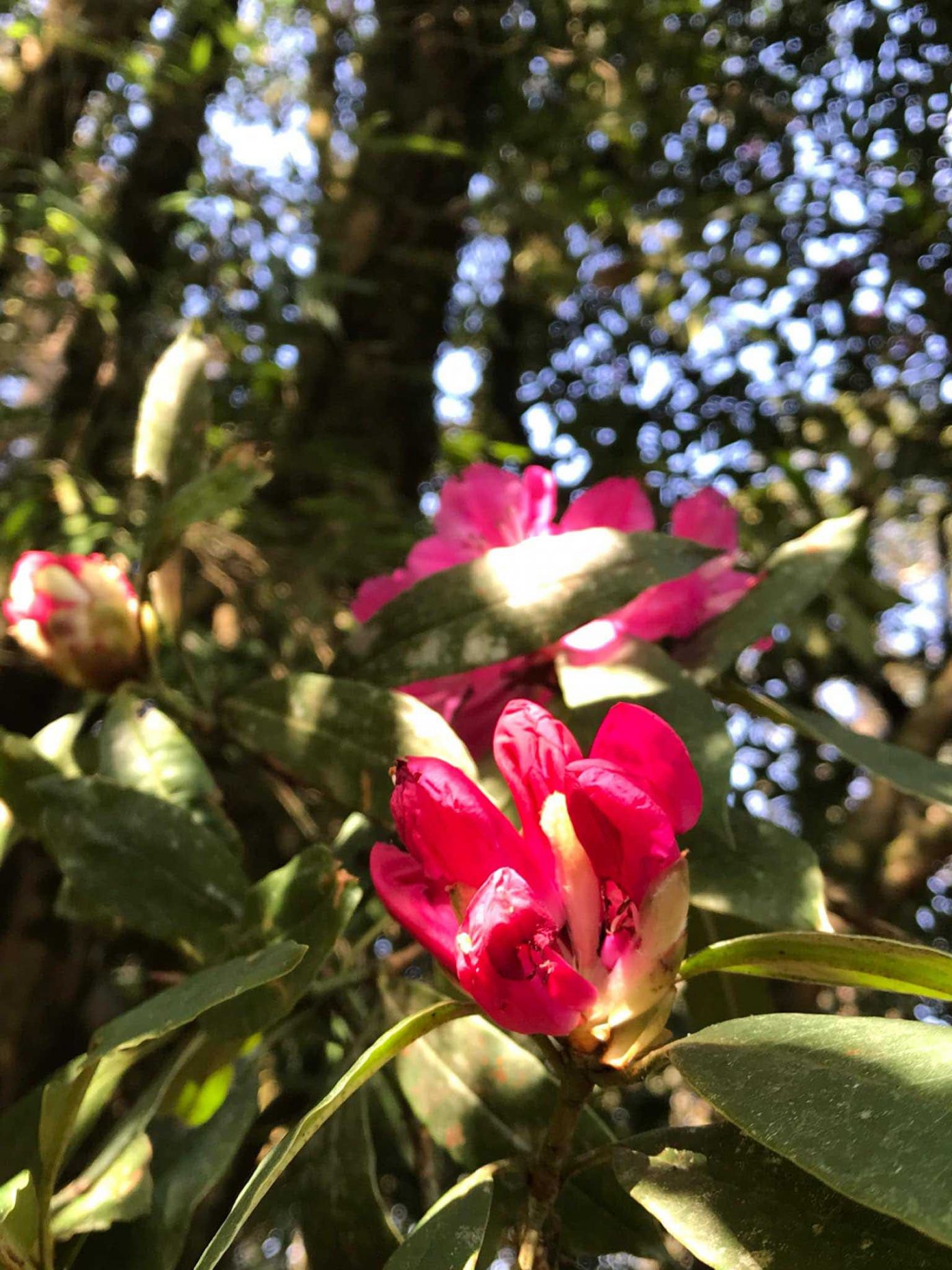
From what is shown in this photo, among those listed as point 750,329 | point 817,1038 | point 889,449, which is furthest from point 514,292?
point 817,1038

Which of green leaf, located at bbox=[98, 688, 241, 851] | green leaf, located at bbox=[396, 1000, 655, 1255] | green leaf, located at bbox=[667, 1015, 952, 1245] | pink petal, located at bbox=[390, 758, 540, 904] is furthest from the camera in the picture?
green leaf, located at bbox=[98, 688, 241, 851]

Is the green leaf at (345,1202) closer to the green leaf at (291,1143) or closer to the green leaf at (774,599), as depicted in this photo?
the green leaf at (291,1143)

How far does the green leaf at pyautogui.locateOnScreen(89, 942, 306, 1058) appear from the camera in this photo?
36cm

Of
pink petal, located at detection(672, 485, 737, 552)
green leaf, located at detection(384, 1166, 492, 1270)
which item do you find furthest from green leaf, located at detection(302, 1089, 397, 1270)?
pink petal, located at detection(672, 485, 737, 552)

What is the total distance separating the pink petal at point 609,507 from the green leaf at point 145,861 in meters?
0.29

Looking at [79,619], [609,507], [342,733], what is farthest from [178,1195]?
[609,507]

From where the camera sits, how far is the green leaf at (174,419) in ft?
2.17

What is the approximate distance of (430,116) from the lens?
1.61 metres

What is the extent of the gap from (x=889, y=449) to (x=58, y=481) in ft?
4.46

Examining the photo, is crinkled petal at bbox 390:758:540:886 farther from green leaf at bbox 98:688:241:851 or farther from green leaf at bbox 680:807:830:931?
green leaf at bbox 98:688:241:851

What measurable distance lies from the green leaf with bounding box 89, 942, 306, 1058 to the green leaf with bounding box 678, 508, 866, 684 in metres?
0.30

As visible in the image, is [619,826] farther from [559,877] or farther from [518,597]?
[518,597]

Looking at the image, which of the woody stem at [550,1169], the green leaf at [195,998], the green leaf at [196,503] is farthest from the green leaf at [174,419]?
the woody stem at [550,1169]

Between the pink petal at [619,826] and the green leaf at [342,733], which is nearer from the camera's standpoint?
the pink petal at [619,826]
